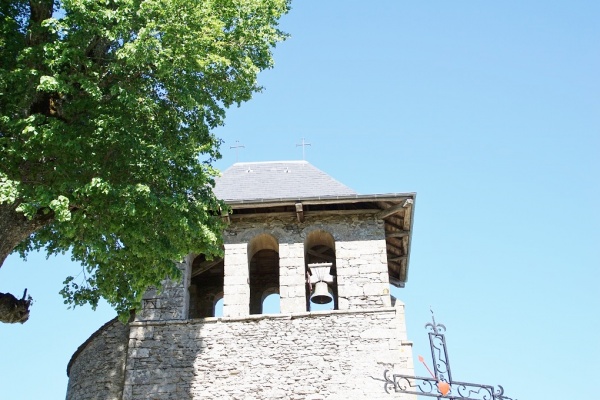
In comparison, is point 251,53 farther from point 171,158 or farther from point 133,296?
point 133,296

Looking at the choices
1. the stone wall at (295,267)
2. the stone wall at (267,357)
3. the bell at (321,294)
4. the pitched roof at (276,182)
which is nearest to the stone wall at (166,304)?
the stone wall at (295,267)

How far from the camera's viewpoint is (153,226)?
9.07 metres

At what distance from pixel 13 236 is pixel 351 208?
21.9 feet

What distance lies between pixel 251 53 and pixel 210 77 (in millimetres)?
735

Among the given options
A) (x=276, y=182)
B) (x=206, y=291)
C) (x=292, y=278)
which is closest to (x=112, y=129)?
(x=292, y=278)

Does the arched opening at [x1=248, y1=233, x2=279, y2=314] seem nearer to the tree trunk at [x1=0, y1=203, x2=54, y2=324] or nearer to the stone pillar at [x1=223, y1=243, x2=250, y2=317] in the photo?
the stone pillar at [x1=223, y1=243, x2=250, y2=317]

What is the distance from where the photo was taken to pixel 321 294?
12.5 meters

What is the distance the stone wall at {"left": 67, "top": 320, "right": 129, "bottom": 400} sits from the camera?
1192cm

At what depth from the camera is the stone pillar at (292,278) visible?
12.5m

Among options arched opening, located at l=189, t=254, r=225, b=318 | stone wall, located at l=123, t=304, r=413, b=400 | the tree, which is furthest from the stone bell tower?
the tree

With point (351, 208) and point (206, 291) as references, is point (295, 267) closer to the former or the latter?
point (351, 208)

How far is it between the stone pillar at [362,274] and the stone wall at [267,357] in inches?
13.2

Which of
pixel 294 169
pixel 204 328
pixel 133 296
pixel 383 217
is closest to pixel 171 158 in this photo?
pixel 133 296

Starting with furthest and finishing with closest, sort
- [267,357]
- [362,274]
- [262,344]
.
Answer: [362,274]
[262,344]
[267,357]
